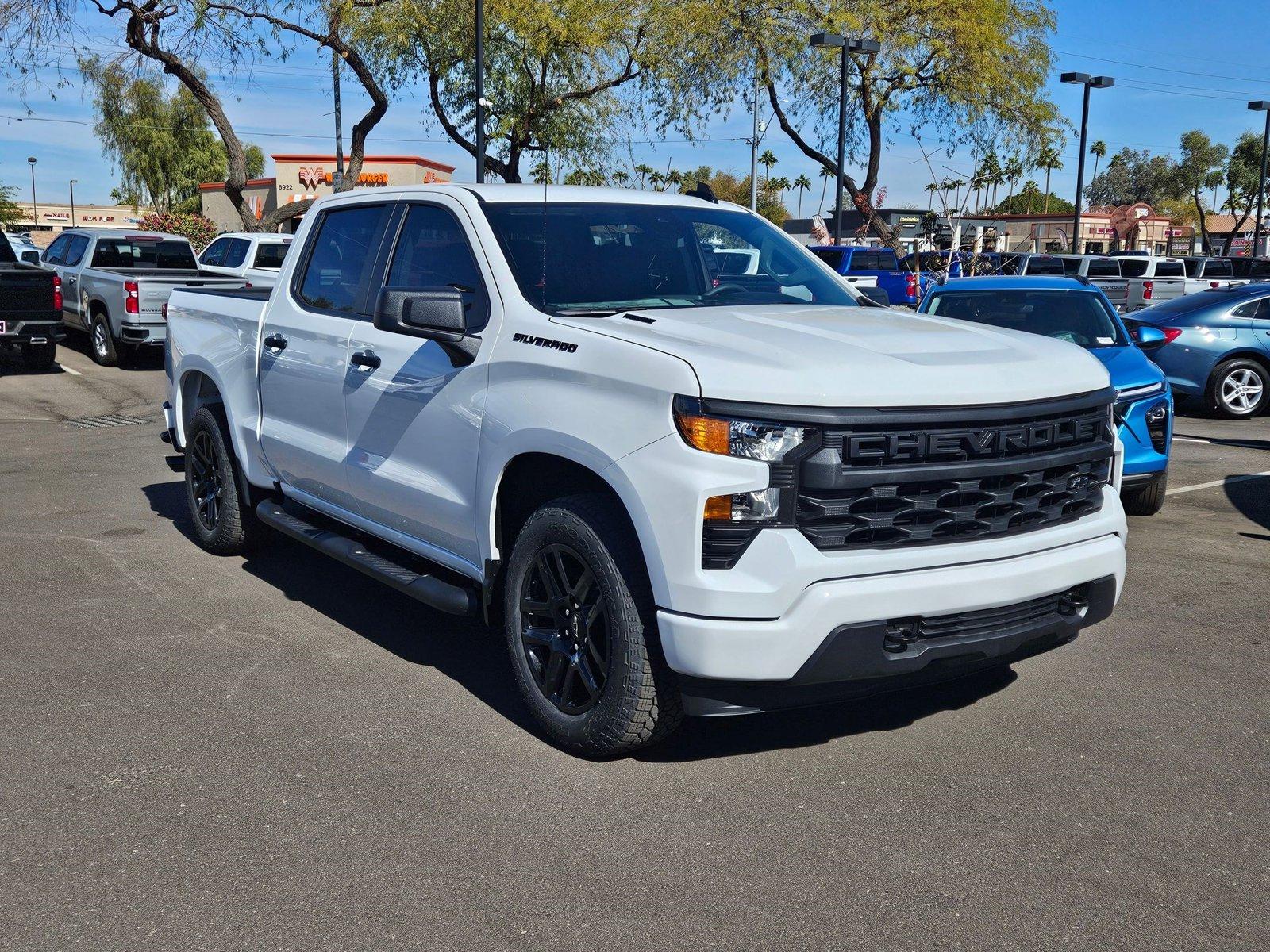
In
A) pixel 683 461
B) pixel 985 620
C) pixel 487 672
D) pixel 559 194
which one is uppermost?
pixel 559 194

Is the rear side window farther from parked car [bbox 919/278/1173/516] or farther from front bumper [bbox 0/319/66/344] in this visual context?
parked car [bbox 919/278/1173/516]

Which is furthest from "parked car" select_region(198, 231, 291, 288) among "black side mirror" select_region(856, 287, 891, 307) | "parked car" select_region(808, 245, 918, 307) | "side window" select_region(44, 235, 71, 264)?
"parked car" select_region(808, 245, 918, 307)

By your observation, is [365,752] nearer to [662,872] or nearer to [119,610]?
[662,872]

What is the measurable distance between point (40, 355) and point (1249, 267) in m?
31.5

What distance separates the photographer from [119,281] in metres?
16.8

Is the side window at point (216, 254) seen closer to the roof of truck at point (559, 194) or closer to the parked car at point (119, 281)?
the parked car at point (119, 281)

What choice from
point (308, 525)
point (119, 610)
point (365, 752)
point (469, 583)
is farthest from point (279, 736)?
point (119, 610)

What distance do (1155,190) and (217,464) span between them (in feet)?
404

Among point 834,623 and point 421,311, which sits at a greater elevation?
point 421,311

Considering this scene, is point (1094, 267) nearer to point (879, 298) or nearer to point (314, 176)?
point (879, 298)

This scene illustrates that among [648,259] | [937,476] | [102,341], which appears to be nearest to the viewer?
[937,476]

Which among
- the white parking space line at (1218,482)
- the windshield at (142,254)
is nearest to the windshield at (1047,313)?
the white parking space line at (1218,482)

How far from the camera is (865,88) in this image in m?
33.0

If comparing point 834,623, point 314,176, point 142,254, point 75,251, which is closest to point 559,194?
point 834,623
